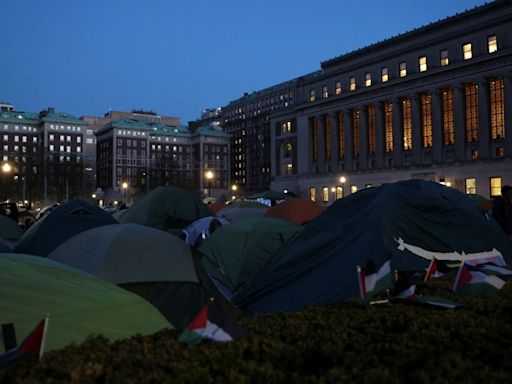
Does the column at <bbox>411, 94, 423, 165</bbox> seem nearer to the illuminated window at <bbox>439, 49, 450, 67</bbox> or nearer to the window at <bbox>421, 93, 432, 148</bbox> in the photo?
the window at <bbox>421, 93, 432, 148</bbox>

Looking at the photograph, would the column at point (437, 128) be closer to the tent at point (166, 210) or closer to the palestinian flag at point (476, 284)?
the tent at point (166, 210)

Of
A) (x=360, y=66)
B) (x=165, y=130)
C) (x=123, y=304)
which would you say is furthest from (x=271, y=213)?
(x=165, y=130)

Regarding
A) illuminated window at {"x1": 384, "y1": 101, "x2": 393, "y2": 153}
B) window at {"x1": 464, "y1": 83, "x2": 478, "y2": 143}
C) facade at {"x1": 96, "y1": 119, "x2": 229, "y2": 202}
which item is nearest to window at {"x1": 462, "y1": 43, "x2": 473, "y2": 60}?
window at {"x1": 464, "y1": 83, "x2": 478, "y2": 143}

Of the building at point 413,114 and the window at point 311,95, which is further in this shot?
the window at point 311,95

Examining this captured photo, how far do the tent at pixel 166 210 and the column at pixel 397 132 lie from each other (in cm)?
5141

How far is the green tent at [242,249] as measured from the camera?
41.1ft

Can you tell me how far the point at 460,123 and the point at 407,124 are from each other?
27.5 ft

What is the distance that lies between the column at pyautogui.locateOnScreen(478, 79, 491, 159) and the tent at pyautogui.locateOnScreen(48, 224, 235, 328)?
185 ft

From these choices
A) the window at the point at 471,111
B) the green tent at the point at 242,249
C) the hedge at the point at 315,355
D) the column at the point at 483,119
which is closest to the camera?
the hedge at the point at 315,355

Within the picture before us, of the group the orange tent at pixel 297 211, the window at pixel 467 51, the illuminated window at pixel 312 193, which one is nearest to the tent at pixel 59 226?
→ the orange tent at pixel 297 211

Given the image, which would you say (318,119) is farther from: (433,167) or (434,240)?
(434,240)

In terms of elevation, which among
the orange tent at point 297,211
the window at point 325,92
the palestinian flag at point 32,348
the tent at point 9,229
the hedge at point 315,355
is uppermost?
the window at point 325,92

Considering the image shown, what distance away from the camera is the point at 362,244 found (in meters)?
9.19

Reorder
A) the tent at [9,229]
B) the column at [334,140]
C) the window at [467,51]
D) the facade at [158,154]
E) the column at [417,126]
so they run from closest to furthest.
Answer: the tent at [9,229], the window at [467,51], the column at [417,126], the column at [334,140], the facade at [158,154]
